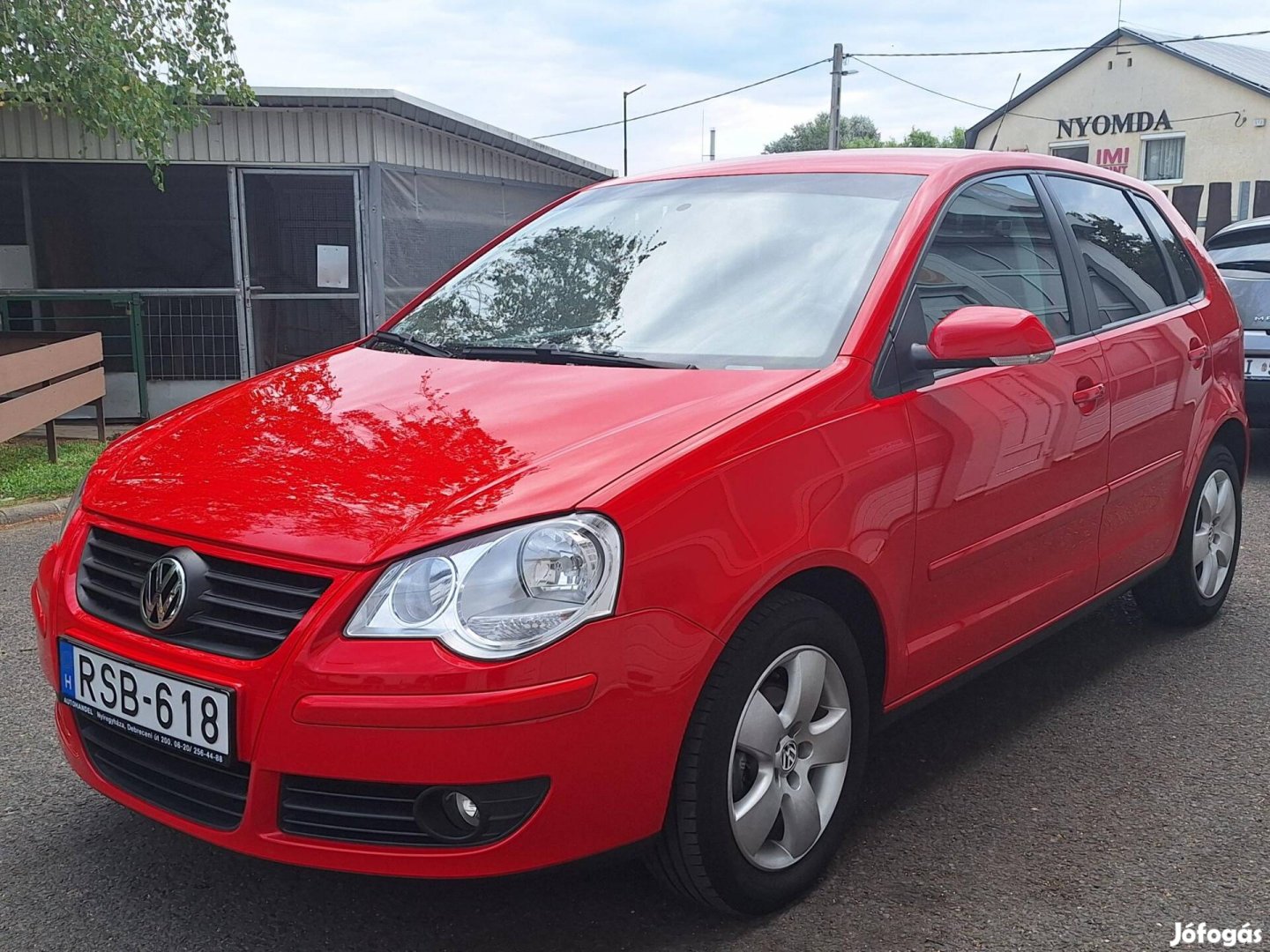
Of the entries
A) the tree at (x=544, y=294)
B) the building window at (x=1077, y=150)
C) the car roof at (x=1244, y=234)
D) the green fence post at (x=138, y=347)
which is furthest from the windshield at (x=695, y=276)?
the building window at (x=1077, y=150)

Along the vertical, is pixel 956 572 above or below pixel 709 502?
below

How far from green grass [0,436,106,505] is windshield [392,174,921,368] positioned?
399 centimetres

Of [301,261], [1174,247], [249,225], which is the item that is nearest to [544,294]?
[1174,247]

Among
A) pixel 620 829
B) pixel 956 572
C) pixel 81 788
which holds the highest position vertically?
pixel 956 572

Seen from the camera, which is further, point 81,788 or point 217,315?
point 217,315

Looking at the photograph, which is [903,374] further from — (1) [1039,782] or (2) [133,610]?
(2) [133,610]

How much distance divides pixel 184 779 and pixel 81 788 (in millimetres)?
1099

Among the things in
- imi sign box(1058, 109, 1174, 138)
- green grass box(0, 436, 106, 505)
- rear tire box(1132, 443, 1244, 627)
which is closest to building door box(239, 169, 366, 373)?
green grass box(0, 436, 106, 505)

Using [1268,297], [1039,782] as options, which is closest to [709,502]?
[1039,782]

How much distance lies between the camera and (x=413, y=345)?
350 centimetres

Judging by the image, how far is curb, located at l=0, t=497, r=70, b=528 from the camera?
23.5ft

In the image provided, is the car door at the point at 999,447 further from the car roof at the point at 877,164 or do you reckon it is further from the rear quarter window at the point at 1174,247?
the rear quarter window at the point at 1174,247

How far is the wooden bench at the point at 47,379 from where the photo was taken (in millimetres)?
8289

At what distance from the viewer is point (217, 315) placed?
461 inches
